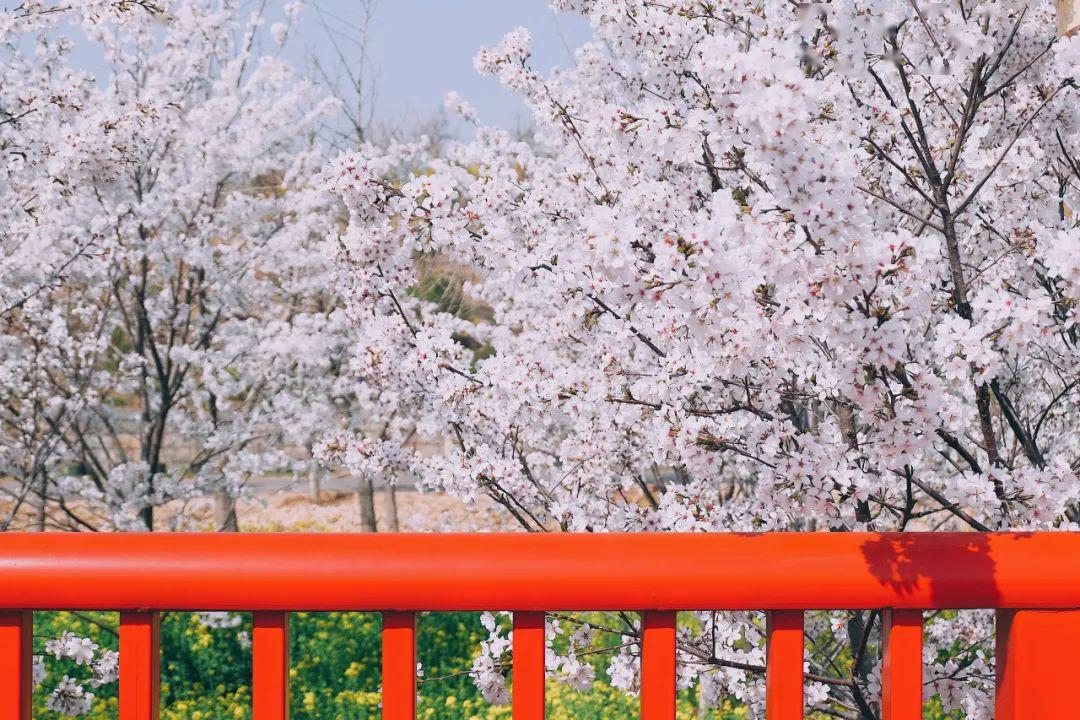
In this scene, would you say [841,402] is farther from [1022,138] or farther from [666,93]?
[666,93]

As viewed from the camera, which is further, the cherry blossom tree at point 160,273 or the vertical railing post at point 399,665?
the cherry blossom tree at point 160,273

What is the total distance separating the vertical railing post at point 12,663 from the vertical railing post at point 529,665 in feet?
2.04

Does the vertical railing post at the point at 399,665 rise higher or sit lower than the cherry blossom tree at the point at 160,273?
lower

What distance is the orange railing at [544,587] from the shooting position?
1.22 meters

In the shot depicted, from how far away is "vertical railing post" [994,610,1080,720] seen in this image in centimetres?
126

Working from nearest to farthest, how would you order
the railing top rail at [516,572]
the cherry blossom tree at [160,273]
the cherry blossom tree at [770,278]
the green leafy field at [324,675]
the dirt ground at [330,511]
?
the railing top rail at [516,572] < the cherry blossom tree at [770,278] < the green leafy field at [324,675] < the cherry blossom tree at [160,273] < the dirt ground at [330,511]

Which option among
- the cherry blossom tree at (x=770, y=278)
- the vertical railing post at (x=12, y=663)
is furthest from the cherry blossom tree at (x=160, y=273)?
the vertical railing post at (x=12, y=663)

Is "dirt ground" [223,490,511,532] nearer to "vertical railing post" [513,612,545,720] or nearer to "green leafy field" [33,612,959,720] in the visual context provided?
"green leafy field" [33,612,959,720]

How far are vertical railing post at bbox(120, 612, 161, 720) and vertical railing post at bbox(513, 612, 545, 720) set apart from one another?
0.45 meters

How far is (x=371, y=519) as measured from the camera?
418 inches

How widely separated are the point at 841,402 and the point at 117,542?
1.73 m

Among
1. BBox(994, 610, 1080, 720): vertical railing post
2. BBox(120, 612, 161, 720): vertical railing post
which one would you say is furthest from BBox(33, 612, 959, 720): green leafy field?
BBox(120, 612, 161, 720): vertical railing post

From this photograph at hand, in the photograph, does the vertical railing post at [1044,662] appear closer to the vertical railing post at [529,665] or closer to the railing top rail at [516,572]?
the railing top rail at [516,572]

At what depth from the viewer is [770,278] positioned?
199 centimetres
